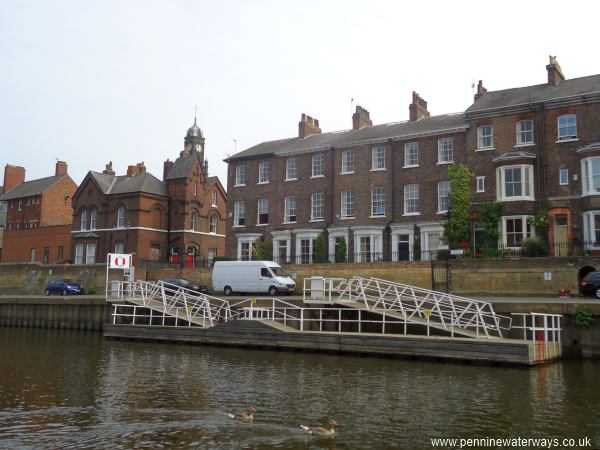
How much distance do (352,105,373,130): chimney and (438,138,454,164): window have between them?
975 cm

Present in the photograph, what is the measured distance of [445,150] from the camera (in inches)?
1623

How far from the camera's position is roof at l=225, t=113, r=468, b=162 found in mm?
42156

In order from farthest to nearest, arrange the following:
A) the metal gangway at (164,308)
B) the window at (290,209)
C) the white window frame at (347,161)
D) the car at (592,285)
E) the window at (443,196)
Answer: the window at (290,209), the white window frame at (347,161), the window at (443,196), the metal gangway at (164,308), the car at (592,285)

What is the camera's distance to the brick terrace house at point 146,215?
2217 inches

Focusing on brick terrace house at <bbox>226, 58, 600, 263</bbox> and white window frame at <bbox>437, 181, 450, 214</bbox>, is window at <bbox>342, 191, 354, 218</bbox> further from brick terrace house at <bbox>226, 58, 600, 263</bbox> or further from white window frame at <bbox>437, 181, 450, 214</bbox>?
white window frame at <bbox>437, 181, 450, 214</bbox>

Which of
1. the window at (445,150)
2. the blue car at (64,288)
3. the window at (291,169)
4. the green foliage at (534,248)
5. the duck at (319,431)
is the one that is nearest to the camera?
the duck at (319,431)

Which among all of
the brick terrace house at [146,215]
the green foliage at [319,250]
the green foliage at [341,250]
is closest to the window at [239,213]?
the brick terrace house at [146,215]

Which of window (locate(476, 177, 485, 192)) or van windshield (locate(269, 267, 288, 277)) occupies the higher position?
window (locate(476, 177, 485, 192))

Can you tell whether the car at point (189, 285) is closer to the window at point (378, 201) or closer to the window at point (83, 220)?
the window at point (378, 201)

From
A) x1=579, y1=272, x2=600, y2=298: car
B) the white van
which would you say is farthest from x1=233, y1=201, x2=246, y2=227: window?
x1=579, y1=272, x2=600, y2=298: car

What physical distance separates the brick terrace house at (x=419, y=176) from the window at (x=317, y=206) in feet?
0.28

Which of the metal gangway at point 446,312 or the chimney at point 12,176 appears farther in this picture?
the chimney at point 12,176

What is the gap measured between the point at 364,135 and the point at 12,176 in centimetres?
4957

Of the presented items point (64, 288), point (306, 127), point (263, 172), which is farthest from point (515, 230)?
point (64, 288)
